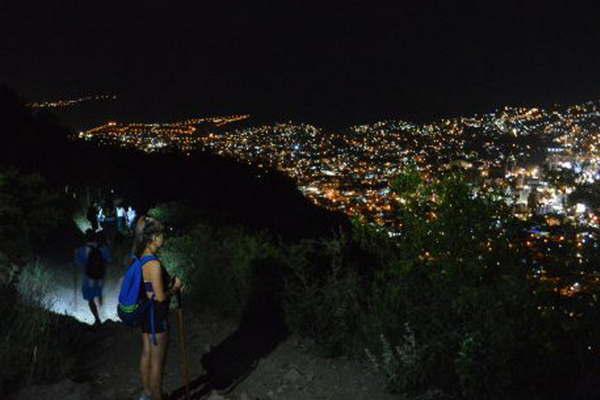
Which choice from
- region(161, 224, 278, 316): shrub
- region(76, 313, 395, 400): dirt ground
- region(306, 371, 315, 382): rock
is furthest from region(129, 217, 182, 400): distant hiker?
region(161, 224, 278, 316): shrub

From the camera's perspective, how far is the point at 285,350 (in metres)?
6.60

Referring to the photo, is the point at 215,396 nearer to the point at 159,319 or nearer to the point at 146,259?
→ the point at 159,319

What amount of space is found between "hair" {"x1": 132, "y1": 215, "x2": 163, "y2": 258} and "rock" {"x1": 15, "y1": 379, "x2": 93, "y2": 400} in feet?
3.92

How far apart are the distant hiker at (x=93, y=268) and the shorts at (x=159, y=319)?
389 centimetres

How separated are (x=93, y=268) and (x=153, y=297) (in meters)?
4.21

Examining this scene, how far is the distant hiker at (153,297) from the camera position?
4.61 m

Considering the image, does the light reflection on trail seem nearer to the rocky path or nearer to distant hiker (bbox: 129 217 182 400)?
the rocky path

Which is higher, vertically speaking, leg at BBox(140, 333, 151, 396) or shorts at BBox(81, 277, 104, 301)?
shorts at BBox(81, 277, 104, 301)

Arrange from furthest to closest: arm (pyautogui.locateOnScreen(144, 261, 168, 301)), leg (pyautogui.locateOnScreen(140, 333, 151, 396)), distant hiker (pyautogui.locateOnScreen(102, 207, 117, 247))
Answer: distant hiker (pyautogui.locateOnScreen(102, 207, 117, 247)) → leg (pyautogui.locateOnScreen(140, 333, 151, 396)) → arm (pyautogui.locateOnScreen(144, 261, 168, 301))

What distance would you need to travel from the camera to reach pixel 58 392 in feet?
15.7

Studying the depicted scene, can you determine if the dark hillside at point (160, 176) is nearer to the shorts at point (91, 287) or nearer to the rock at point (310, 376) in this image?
the shorts at point (91, 287)

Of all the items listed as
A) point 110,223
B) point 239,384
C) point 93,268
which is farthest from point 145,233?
point 110,223

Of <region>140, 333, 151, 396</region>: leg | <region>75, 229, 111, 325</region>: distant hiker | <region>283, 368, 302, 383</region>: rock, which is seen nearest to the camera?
<region>140, 333, 151, 396</region>: leg

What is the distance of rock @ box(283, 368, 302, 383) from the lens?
18.8 feet
